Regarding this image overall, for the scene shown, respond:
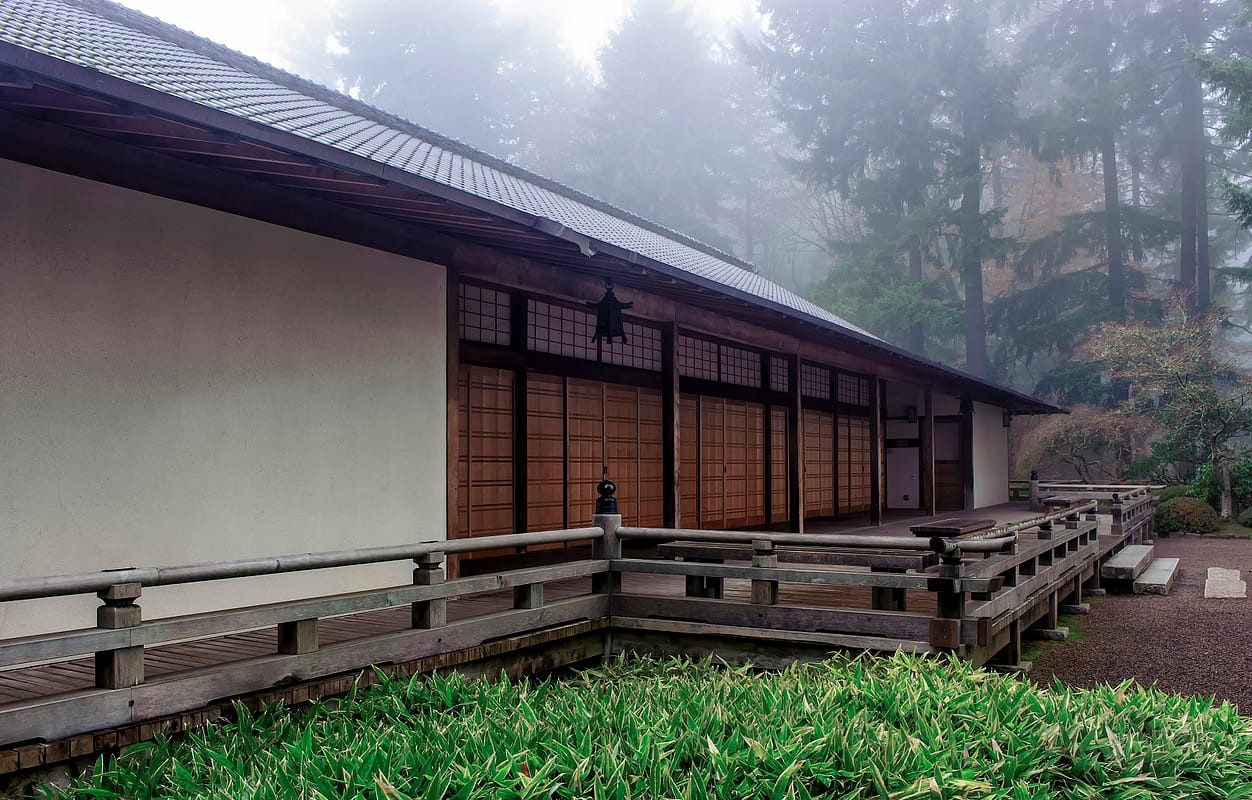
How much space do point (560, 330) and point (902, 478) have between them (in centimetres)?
1207

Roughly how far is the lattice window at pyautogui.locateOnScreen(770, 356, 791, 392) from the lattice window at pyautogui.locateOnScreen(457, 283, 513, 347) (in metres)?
6.29

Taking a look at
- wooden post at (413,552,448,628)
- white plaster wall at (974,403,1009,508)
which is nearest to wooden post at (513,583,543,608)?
→ wooden post at (413,552,448,628)

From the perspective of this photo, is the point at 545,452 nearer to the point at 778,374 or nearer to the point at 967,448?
the point at 778,374

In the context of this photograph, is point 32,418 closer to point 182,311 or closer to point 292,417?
point 182,311

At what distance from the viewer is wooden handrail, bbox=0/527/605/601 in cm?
381

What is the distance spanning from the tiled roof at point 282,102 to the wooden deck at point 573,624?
2546mm

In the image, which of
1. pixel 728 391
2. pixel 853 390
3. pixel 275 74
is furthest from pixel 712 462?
pixel 275 74

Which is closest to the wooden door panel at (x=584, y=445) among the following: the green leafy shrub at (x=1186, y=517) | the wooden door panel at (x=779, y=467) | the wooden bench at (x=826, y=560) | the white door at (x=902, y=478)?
the wooden bench at (x=826, y=560)

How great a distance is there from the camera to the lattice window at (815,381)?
15.8m

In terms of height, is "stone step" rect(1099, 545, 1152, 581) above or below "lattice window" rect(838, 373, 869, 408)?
below

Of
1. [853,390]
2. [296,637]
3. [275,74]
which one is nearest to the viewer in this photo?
[296,637]

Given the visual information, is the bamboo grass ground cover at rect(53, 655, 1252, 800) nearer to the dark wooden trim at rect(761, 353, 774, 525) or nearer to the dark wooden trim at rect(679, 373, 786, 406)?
the dark wooden trim at rect(679, 373, 786, 406)

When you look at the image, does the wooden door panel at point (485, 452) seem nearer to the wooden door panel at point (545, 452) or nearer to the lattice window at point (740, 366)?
the wooden door panel at point (545, 452)

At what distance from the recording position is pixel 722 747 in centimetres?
377
